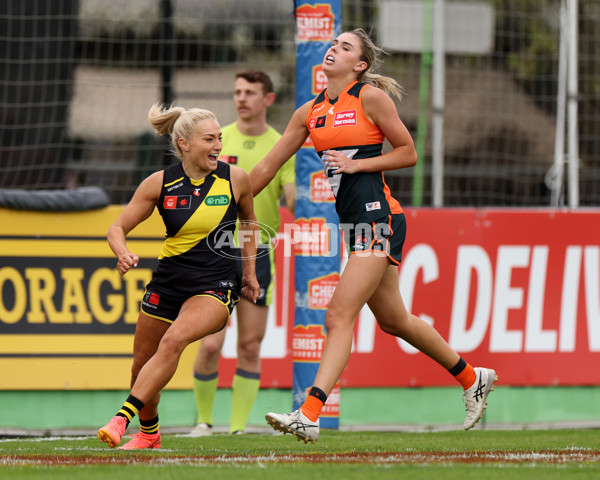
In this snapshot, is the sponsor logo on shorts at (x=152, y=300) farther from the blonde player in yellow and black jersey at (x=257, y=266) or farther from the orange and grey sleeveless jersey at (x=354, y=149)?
the blonde player in yellow and black jersey at (x=257, y=266)

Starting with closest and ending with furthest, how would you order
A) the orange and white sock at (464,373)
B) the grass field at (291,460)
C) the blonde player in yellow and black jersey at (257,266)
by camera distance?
the grass field at (291,460), the orange and white sock at (464,373), the blonde player in yellow and black jersey at (257,266)

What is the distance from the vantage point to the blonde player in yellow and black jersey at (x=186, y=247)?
5832mm

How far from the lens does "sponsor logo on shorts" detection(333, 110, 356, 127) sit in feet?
19.5

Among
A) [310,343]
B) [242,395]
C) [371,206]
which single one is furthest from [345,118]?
[242,395]

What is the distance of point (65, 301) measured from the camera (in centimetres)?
876

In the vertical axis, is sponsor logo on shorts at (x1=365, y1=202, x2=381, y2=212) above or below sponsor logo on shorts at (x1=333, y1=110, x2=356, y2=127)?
below

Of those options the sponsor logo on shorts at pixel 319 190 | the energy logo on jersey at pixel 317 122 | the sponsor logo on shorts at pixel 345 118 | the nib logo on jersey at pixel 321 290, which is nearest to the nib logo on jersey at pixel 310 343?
the nib logo on jersey at pixel 321 290

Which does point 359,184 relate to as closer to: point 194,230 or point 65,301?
point 194,230

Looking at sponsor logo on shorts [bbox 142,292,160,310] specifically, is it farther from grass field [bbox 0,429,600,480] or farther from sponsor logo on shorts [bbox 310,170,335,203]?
sponsor logo on shorts [bbox 310,170,335,203]

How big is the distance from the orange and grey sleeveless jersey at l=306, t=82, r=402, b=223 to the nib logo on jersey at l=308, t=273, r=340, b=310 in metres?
1.98

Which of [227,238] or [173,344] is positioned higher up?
[227,238]

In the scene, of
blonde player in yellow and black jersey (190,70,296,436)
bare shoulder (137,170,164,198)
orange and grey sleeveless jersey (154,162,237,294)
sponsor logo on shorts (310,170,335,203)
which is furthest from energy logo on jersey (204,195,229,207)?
sponsor logo on shorts (310,170,335,203)

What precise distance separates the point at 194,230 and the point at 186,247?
11 cm

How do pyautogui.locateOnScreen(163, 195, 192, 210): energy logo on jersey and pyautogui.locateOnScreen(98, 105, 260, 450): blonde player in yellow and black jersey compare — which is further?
pyautogui.locateOnScreen(163, 195, 192, 210): energy logo on jersey
